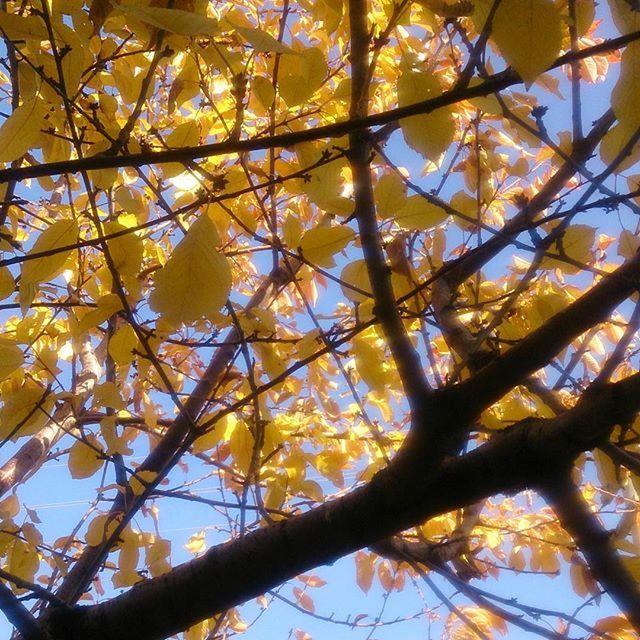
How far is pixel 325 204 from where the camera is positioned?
82 centimetres

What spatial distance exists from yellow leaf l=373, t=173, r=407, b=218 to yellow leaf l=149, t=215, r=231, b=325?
0.90 ft

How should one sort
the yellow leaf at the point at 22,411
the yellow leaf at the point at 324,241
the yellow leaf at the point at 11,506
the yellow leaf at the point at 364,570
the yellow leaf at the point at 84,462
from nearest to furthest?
the yellow leaf at the point at 324,241
the yellow leaf at the point at 22,411
the yellow leaf at the point at 84,462
the yellow leaf at the point at 11,506
the yellow leaf at the point at 364,570

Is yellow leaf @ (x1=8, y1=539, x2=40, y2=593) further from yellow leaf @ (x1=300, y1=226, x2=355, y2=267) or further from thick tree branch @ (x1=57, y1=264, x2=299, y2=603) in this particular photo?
yellow leaf @ (x1=300, y1=226, x2=355, y2=267)

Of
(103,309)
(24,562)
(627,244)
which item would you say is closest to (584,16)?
(627,244)

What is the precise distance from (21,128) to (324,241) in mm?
415

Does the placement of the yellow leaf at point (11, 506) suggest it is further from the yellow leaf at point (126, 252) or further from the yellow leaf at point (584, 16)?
the yellow leaf at point (584, 16)

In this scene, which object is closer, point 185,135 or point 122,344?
point 185,135

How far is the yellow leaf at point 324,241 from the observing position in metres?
0.83

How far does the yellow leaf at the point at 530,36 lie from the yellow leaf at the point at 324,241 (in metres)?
0.40

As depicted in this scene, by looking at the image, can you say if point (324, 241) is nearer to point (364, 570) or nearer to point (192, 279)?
point (192, 279)

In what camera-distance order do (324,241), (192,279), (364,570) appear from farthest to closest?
(364,570), (324,241), (192,279)

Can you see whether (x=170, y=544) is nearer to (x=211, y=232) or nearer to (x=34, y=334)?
(x=34, y=334)

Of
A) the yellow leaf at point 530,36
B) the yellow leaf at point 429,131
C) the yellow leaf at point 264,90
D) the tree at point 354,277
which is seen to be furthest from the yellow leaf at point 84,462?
the yellow leaf at point 530,36

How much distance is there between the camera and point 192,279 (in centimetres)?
63
